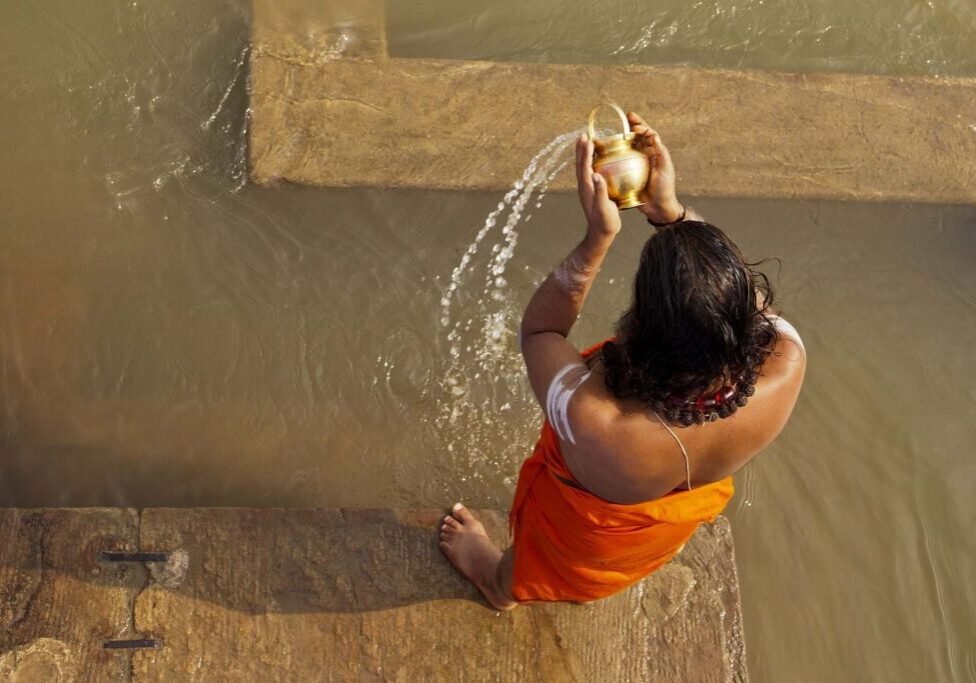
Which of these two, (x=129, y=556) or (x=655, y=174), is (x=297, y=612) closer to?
(x=129, y=556)

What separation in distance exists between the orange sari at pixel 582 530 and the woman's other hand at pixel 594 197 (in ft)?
0.92

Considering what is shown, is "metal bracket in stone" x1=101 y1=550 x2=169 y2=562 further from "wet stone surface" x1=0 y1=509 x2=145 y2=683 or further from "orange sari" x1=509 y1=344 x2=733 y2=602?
"orange sari" x1=509 y1=344 x2=733 y2=602

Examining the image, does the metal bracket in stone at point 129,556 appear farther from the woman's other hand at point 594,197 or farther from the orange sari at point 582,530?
the woman's other hand at point 594,197

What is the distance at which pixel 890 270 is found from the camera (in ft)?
12.1

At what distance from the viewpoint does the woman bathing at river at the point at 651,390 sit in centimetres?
150

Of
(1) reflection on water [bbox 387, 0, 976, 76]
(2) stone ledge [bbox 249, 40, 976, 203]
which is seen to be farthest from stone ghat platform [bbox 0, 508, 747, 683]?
(1) reflection on water [bbox 387, 0, 976, 76]

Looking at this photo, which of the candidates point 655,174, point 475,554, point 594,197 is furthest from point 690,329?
point 475,554

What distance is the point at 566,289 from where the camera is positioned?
188 cm

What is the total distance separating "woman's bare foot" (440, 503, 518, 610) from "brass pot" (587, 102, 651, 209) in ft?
3.93

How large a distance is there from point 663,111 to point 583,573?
2302 millimetres

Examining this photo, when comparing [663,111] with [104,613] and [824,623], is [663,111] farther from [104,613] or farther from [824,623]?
[104,613]

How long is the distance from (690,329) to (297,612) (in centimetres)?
158

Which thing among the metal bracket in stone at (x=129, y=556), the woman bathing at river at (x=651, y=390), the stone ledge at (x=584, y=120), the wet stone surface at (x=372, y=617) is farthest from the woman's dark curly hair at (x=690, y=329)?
the stone ledge at (x=584, y=120)

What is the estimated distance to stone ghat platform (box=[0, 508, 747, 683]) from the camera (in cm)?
242
